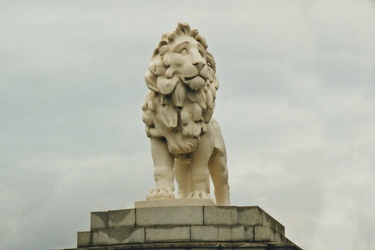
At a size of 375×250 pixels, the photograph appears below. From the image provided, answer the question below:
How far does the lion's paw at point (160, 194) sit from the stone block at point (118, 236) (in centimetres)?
76

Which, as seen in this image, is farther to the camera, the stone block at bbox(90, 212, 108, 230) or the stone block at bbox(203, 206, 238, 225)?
the stone block at bbox(90, 212, 108, 230)

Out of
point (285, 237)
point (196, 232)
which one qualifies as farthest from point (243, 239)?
point (285, 237)

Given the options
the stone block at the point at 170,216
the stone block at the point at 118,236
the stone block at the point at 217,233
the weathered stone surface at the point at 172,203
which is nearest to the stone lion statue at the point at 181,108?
the weathered stone surface at the point at 172,203

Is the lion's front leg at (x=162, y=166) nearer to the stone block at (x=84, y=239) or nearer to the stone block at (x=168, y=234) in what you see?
the stone block at (x=168, y=234)

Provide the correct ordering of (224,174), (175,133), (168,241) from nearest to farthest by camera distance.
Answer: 1. (168,241)
2. (175,133)
3. (224,174)

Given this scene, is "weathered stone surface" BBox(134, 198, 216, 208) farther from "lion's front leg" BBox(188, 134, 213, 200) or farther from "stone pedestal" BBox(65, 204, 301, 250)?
"lion's front leg" BBox(188, 134, 213, 200)

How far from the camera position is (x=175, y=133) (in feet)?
51.7

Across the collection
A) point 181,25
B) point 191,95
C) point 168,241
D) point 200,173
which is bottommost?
point 168,241

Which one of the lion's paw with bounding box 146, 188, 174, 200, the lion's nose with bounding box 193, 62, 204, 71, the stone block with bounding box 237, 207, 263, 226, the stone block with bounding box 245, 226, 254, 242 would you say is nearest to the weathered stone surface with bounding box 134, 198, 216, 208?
the lion's paw with bounding box 146, 188, 174, 200

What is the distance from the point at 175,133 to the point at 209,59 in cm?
140

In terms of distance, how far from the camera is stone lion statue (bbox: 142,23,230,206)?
612 inches

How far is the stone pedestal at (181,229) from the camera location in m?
14.7

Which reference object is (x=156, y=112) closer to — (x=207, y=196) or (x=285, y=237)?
(x=207, y=196)

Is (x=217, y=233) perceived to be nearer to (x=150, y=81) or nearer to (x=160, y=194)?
(x=160, y=194)
